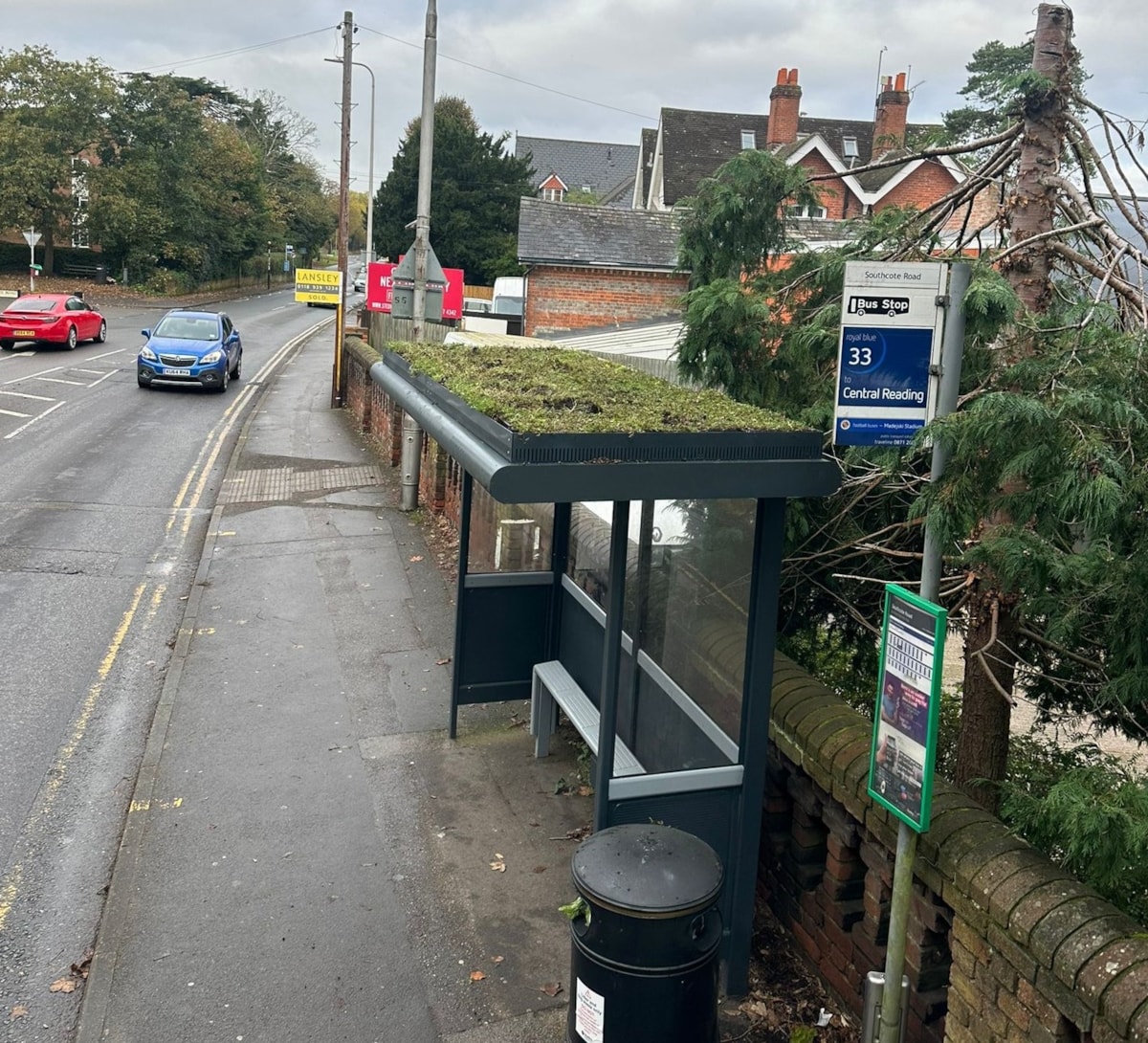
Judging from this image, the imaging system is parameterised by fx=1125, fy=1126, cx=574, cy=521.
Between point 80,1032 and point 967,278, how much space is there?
4.53 metres

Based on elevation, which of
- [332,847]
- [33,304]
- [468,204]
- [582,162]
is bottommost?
[332,847]

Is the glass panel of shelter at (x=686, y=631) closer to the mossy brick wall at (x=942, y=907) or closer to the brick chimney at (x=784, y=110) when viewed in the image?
the mossy brick wall at (x=942, y=907)

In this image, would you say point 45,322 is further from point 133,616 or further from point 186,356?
point 133,616

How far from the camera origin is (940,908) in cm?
415

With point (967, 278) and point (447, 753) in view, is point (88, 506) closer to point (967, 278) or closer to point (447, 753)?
point (447, 753)

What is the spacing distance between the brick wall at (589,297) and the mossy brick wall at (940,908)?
1937 cm

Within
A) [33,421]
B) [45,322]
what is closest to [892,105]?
[45,322]

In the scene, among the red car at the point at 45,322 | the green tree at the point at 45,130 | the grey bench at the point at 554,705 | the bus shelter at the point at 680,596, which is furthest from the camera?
the green tree at the point at 45,130

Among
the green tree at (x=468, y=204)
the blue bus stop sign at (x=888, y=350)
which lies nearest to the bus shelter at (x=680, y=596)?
the blue bus stop sign at (x=888, y=350)

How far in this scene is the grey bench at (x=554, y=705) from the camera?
627 cm

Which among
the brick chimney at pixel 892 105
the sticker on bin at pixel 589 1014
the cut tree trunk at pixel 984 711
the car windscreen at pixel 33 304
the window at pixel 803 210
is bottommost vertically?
the sticker on bin at pixel 589 1014

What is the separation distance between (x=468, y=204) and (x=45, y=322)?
70.7 ft

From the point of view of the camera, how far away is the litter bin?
404cm

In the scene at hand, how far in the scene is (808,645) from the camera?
6.63m
